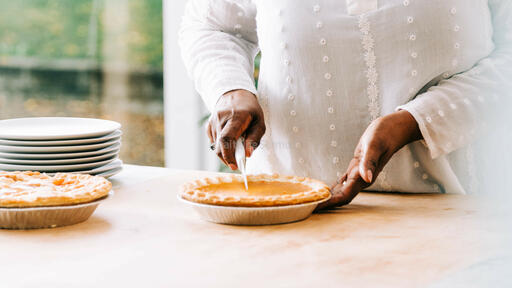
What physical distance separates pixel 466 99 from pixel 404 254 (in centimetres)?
52

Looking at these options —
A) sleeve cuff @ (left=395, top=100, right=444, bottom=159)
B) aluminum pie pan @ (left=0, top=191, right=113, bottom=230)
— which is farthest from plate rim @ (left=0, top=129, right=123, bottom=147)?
sleeve cuff @ (left=395, top=100, right=444, bottom=159)

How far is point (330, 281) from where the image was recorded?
0.82 metres

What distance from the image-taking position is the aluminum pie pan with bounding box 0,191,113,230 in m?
1.06

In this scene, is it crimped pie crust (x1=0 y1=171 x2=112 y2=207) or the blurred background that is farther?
the blurred background

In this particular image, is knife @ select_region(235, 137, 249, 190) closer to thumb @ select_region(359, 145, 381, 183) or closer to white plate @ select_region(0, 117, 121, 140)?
thumb @ select_region(359, 145, 381, 183)

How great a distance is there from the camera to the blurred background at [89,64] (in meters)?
3.45

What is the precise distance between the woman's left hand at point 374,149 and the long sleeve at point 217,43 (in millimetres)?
372

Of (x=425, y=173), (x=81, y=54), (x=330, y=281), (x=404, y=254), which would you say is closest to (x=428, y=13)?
(x=425, y=173)

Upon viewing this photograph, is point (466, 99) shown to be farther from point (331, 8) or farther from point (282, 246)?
point (282, 246)

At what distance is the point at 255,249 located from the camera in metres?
0.97

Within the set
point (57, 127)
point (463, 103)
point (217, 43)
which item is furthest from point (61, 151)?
point (463, 103)

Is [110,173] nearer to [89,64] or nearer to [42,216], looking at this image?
[42,216]

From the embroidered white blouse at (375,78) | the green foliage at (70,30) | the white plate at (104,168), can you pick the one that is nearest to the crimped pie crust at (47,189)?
the white plate at (104,168)

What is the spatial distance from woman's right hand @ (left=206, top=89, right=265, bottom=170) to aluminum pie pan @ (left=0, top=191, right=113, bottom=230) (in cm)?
30
